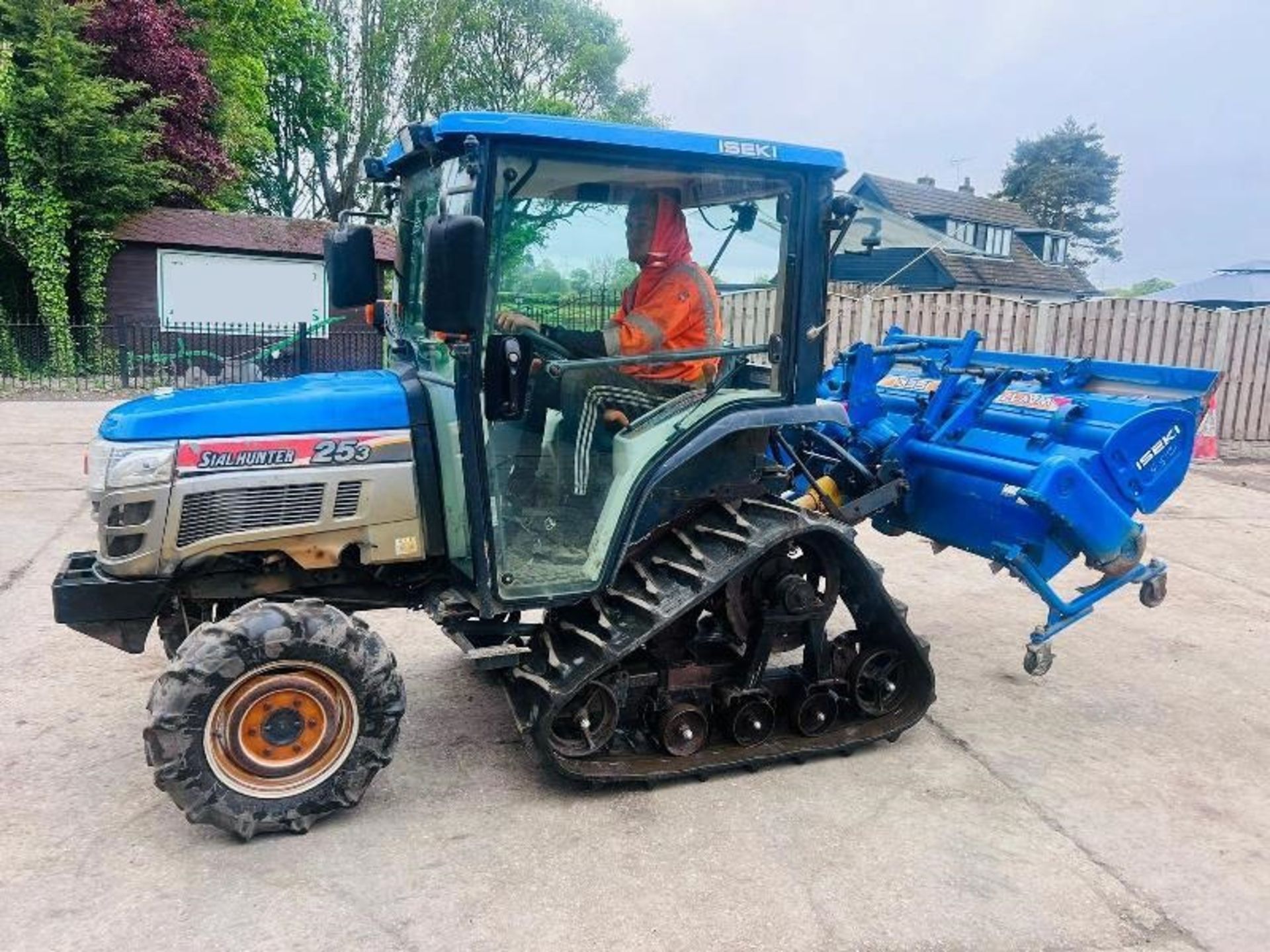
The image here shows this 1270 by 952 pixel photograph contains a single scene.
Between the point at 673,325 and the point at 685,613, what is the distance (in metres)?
1.08

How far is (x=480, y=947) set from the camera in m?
2.93

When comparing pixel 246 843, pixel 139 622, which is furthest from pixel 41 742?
pixel 246 843

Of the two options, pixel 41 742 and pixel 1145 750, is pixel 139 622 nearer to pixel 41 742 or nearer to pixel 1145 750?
pixel 41 742

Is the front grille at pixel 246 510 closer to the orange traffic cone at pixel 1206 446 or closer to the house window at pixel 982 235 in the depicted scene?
the orange traffic cone at pixel 1206 446

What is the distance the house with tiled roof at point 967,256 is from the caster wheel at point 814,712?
23785 millimetres

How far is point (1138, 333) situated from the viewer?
1279 cm

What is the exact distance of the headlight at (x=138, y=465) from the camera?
3400 millimetres

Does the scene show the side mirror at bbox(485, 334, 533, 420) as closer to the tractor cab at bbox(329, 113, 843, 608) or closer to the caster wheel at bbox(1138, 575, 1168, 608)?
the tractor cab at bbox(329, 113, 843, 608)

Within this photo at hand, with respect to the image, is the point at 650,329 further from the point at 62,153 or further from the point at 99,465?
the point at 62,153

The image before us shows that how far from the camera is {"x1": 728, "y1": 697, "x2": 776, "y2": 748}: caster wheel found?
406 centimetres

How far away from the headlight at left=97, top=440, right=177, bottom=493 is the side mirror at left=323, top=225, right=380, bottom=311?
1044 millimetres

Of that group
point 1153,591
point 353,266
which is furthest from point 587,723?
point 1153,591

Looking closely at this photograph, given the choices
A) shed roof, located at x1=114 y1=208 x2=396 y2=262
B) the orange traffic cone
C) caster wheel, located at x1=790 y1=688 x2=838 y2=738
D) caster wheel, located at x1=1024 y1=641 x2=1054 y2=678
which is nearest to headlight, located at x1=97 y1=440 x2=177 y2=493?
caster wheel, located at x1=790 y1=688 x2=838 y2=738

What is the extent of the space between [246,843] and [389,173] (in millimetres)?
2607
